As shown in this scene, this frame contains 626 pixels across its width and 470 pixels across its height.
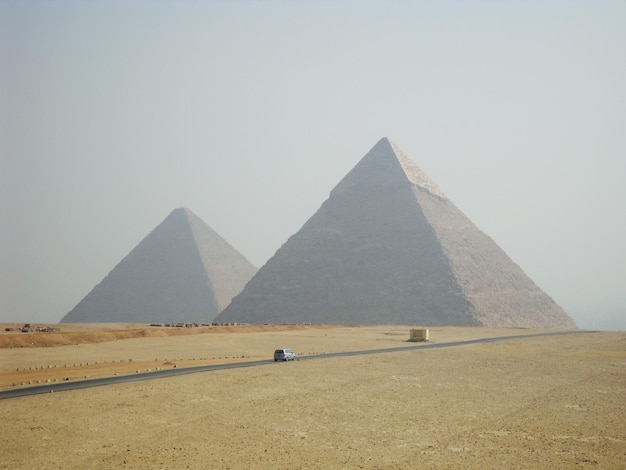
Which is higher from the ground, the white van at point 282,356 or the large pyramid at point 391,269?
the large pyramid at point 391,269

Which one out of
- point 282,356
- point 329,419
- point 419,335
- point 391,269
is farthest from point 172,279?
point 329,419

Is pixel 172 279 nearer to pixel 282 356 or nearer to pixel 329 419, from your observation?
pixel 282 356

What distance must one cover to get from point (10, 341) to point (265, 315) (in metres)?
72.7

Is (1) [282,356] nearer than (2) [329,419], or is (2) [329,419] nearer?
(2) [329,419]

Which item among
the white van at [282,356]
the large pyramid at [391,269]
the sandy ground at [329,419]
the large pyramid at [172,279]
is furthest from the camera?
the large pyramid at [172,279]

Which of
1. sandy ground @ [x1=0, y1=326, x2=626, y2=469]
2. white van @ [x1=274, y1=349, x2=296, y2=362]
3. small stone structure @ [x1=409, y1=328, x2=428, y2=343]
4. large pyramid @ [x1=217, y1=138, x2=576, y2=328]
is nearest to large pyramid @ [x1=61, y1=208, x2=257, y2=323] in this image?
large pyramid @ [x1=217, y1=138, x2=576, y2=328]

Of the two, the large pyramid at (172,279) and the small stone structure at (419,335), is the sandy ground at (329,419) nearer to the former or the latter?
the small stone structure at (419,335)

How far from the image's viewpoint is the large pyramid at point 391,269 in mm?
116375

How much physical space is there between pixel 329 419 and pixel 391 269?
104212 millimetres

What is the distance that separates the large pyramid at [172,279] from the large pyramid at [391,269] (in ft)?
101

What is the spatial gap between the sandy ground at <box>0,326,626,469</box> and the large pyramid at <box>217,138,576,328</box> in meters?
78.3

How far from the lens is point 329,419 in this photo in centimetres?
2158

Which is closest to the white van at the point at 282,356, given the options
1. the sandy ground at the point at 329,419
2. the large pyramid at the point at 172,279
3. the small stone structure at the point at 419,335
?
the sandy ground at the point at 329,419

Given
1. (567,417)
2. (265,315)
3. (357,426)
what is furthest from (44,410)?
(265,315)
